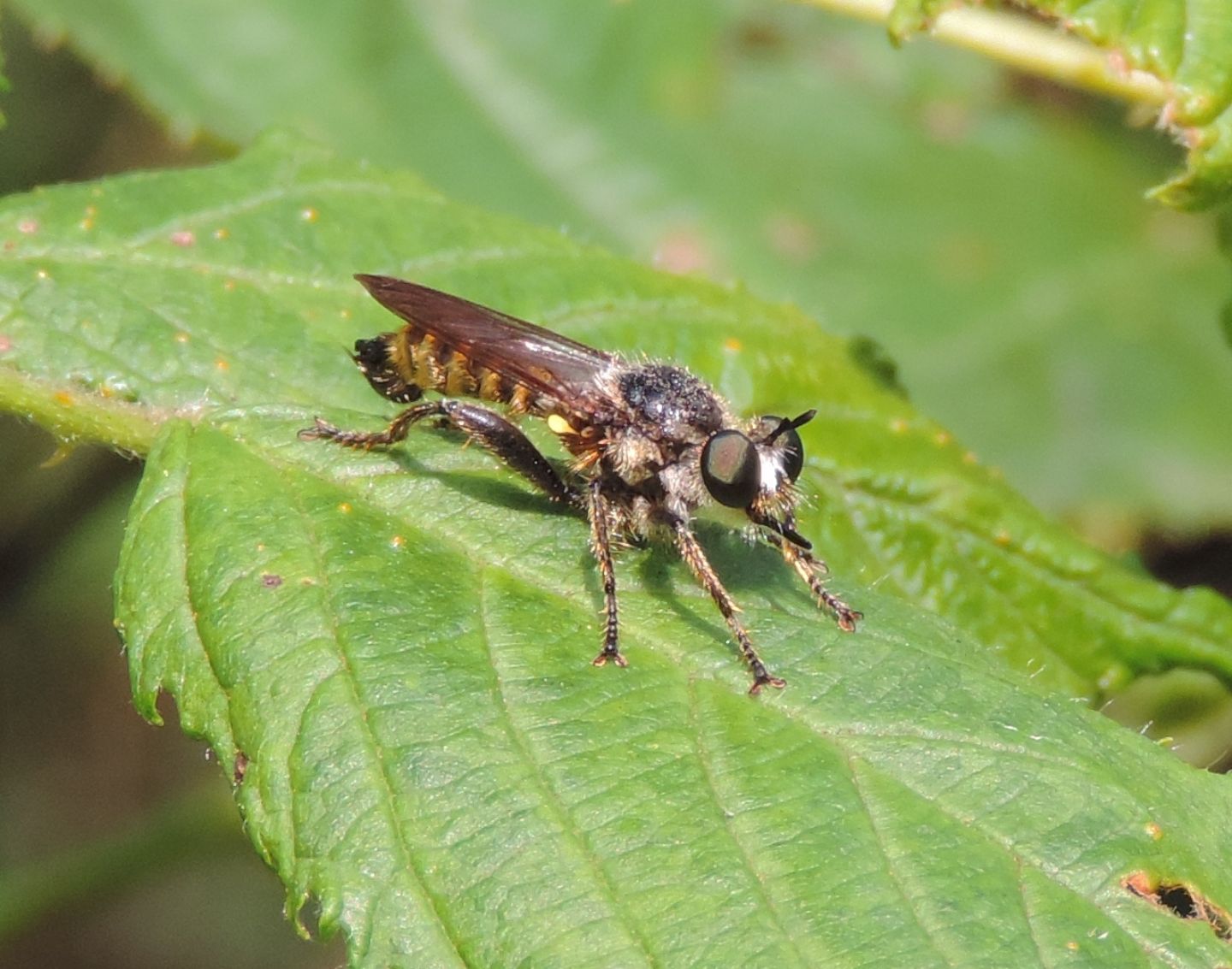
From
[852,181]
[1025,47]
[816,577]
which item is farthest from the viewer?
[852,181]

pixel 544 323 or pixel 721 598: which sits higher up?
pixel 544 323

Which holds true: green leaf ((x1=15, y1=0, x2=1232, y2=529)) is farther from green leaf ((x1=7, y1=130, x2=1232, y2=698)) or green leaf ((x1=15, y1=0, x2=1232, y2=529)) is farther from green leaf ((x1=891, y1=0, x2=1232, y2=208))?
green leaf ((x1=891, y1=0, x2=1232, y2=208))

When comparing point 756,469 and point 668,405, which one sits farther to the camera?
point 668,405

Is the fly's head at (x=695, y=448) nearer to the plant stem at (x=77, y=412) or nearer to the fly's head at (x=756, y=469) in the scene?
the fly's head at (x=756, y=469)

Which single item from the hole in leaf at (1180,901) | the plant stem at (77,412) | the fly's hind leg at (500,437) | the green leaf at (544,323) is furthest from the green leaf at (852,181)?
the hole in leaf at (1180,901)

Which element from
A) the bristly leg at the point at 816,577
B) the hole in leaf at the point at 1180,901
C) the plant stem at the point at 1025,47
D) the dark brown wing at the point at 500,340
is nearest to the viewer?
the hole in leaf at the point at 1180,901

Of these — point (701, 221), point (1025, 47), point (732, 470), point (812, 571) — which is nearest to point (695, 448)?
point (732, 470)

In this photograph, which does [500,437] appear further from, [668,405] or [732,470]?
[732,470]
